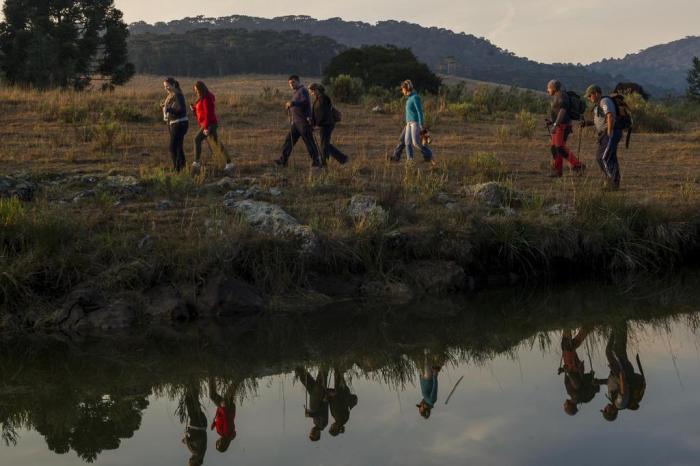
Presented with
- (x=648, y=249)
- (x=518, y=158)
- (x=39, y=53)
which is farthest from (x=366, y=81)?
(x=648, y=249)

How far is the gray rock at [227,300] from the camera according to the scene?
11125 mm

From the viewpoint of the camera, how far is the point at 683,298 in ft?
39.8

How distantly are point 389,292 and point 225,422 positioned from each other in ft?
14.1

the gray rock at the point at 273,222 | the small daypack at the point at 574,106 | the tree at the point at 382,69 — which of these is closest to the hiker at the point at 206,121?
the gray rock at the point at 273,222

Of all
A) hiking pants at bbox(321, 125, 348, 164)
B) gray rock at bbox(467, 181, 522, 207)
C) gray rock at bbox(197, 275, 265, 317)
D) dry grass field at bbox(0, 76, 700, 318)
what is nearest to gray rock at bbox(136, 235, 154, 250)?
dry grass field at bbox(0, 76, 700, 318)

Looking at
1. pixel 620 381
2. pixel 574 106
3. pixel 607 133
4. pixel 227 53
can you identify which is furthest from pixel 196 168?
pixel 227 53

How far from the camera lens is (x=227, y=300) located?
1116cm

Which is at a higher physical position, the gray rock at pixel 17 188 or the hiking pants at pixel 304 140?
the hiking pants at pixel 304 140

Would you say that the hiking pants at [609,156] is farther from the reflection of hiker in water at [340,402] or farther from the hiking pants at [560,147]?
the reflection of hiker in water at [340,402]

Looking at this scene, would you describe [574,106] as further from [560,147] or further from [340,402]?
[340,402]

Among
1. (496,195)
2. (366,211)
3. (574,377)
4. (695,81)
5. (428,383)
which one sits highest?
(695,81)

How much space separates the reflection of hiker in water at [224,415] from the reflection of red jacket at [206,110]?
736cm

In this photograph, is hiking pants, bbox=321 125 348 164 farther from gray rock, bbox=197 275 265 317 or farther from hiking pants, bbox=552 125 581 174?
gray rock, bbox=197 275 265 317

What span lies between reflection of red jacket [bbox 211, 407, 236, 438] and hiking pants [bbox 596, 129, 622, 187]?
8889 millimetres
